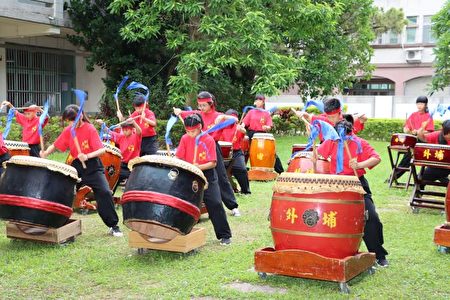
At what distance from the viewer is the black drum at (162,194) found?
5172 mm

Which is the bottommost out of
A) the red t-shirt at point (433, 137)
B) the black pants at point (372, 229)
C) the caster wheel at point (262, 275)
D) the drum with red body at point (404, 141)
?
the caster wheel at point (262, 275)

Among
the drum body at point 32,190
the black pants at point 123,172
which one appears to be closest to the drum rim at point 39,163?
the drum body at point 32,190

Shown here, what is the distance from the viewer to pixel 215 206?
6.02m

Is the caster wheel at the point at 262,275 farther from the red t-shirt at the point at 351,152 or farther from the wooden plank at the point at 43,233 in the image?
the wooden plank at the point at 43,233

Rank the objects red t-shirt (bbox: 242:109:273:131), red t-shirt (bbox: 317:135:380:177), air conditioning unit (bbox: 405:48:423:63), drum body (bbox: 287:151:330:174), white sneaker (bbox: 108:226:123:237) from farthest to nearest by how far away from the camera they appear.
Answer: air conditioning unit (bbox: 405:48:423:63)
red t-shirt (bbox: 242:109:273:131)
drum body (bbox: 287:151:330:174)
white sneaker (bbox: 108:226:123:237)
red t-shirt (bbox: 317:135:380:177)

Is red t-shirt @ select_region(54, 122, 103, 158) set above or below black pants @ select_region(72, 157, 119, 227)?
above

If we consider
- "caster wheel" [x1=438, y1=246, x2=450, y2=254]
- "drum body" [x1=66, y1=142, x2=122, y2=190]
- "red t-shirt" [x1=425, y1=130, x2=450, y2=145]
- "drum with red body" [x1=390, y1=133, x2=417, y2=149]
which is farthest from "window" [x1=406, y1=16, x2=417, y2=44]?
"caster wheel" [x1=438, y1=246, x2=450, y2=254]

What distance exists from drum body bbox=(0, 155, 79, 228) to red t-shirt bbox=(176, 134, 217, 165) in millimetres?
1141

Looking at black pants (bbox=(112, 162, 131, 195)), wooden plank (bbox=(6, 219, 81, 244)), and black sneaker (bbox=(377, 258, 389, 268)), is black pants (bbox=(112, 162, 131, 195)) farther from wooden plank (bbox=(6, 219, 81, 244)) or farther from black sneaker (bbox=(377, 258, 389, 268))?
black sneaker (bbox=(377, 258, 389, 268))

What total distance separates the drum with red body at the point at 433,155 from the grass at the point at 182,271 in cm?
95

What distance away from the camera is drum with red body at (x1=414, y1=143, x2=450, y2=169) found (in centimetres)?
743

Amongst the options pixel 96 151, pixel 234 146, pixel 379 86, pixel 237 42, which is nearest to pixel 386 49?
pixel 379 86

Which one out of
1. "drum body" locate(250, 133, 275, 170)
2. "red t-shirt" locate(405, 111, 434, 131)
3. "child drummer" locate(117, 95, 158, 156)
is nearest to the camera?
"child drummer" locate(117, 95, 158, 156)

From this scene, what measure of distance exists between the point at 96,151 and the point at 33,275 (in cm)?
161
